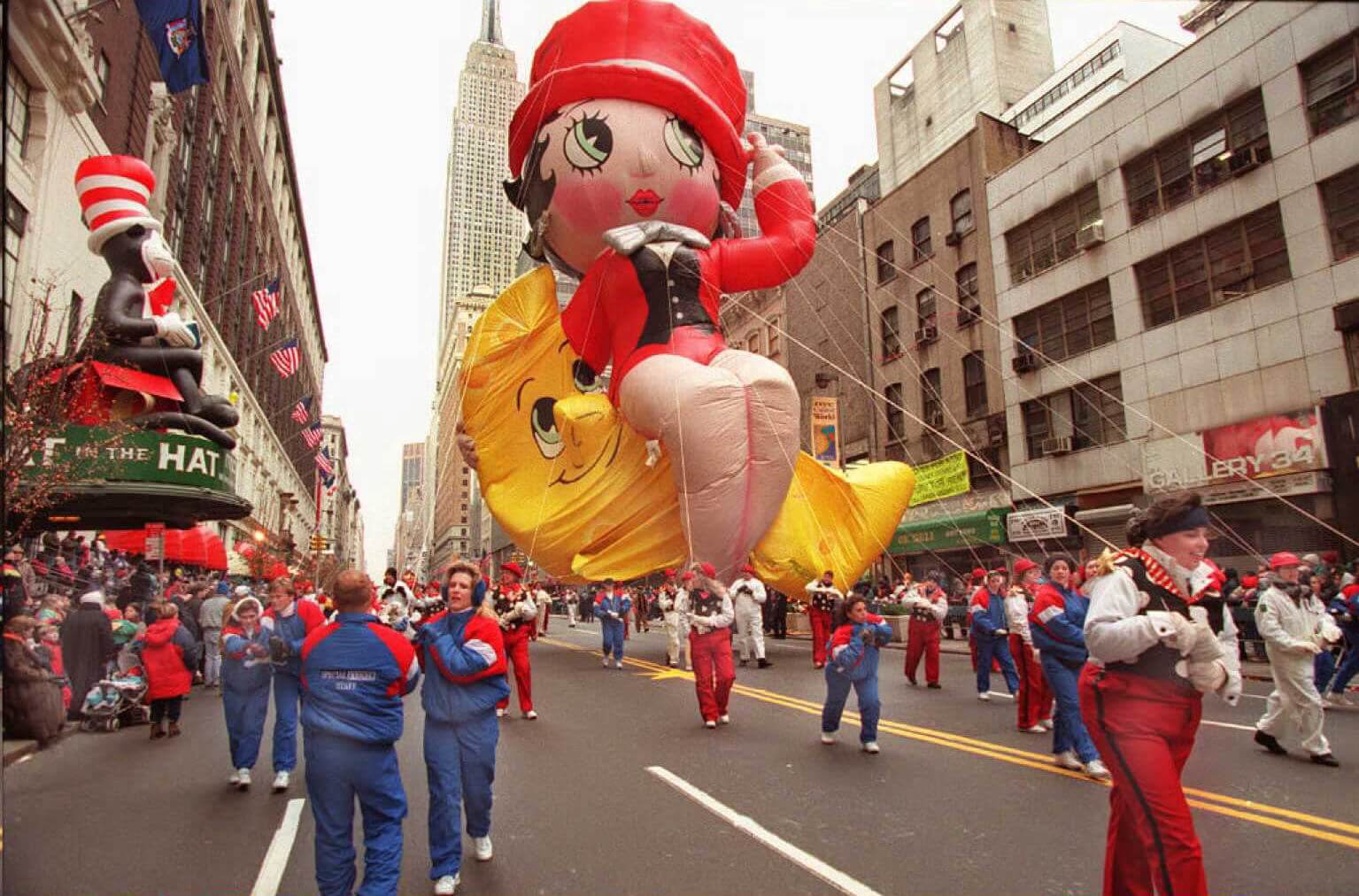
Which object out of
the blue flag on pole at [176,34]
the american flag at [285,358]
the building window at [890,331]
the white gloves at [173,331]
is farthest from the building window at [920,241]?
the white gloves at [173,331]

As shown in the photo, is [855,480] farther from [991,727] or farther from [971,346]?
[971,346]

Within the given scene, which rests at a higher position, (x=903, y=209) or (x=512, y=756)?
(x=903, y=209)

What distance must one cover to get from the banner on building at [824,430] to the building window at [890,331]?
13.5ft

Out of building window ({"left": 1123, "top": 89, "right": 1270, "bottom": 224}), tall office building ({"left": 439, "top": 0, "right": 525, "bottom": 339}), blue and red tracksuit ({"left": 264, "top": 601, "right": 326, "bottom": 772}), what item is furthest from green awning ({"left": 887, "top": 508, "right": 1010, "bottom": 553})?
tall office building ({"left": 439, "top": 0, "right": 525, "bottom": 339})

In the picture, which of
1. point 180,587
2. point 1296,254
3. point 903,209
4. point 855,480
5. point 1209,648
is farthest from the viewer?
point 903,209

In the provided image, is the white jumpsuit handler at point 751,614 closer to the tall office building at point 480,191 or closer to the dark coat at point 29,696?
the dark coat at point 29,696

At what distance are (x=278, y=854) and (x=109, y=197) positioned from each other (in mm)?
13088

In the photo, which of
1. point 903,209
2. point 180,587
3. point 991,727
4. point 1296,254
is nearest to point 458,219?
point 903,209

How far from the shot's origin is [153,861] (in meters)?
4.61

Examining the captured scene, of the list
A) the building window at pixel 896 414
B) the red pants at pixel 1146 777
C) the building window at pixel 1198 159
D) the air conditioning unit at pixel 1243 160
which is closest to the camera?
the red pants at pixel 1146 777

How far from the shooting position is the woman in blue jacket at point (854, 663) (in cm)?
697

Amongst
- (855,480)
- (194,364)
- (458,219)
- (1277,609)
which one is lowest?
(1277,609)

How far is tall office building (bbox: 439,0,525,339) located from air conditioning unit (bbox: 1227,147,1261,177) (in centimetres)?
2019

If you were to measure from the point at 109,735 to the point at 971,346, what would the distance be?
71.9 ft
